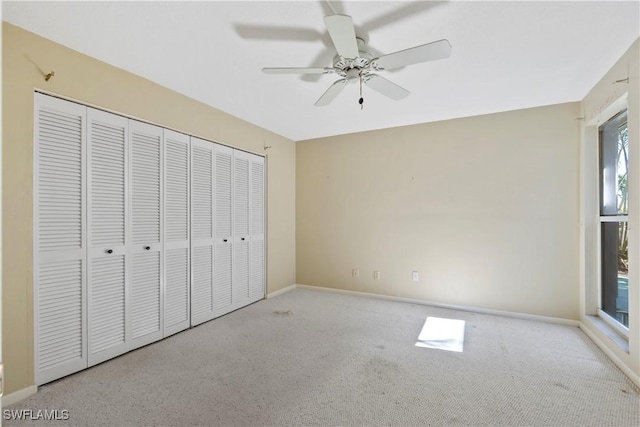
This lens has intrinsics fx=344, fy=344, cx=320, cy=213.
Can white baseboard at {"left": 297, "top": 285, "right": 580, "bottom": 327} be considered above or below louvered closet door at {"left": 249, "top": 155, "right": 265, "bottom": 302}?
below

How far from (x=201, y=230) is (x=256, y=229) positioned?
914 mm

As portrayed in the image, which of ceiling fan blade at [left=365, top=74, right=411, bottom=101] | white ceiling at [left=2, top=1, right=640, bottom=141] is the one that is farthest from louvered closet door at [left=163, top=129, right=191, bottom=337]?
ceiling fan blade at [left=365, top=74, right=411, bottom=101]

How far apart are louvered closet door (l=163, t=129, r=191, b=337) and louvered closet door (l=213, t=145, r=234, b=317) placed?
1.28 feet

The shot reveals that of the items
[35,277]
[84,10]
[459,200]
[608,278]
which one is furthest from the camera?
[459,200]

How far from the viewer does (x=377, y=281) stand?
4594mm

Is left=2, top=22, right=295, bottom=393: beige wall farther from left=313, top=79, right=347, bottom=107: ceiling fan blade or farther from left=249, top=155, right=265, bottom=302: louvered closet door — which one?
left=313, top=79, right=347, bottom=107: ceiling fan blade

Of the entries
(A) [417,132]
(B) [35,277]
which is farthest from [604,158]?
(B) [35,277]

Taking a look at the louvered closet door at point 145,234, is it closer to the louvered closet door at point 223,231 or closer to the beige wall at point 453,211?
the louvered closet door at point 223,231

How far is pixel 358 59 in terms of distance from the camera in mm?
2389

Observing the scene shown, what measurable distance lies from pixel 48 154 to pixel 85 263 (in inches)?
32.7

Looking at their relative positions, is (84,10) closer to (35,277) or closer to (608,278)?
(35,277)

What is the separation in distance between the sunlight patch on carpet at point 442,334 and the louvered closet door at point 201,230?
2.18m

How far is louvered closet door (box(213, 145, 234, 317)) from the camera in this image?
378 centimetres

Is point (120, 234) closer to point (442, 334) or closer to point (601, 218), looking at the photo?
point (442, 334)
